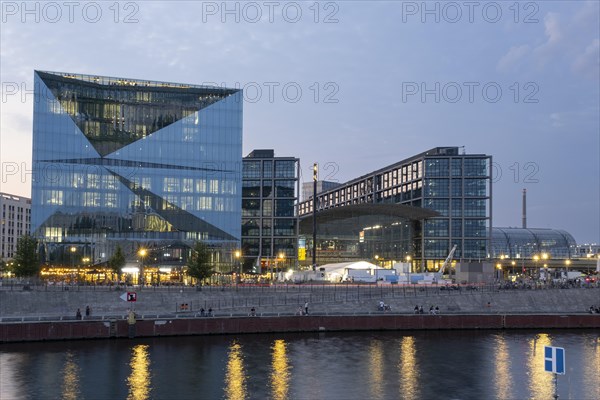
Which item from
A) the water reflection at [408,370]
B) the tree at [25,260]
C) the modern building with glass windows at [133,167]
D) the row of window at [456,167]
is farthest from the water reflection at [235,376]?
the row of window at [456,167]

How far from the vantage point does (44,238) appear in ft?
400

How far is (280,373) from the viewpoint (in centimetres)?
4881

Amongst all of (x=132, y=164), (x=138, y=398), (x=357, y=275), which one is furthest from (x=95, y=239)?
(x=138, y=398)

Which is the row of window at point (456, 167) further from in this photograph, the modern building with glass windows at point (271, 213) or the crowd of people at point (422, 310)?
the crowd of people at point (422, 310)

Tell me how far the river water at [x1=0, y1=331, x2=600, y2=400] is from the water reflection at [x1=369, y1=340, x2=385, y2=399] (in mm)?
76

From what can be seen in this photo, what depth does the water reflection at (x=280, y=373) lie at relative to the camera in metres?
42.8

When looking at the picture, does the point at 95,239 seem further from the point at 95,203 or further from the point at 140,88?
the point at 140,88

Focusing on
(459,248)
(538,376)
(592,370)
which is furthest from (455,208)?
(538,376)

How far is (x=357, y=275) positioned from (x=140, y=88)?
5626cm

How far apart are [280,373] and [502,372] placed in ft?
56.5

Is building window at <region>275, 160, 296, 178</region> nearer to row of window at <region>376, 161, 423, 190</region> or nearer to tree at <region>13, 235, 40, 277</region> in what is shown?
row of window at <region>376, 161, 423, 190</region>

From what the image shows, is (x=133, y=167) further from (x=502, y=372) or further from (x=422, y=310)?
(x=502, y=372)

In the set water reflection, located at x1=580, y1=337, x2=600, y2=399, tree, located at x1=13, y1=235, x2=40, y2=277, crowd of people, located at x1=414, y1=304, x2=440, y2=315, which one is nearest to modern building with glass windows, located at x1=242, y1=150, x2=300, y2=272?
tree, located at x1=13, y1=235, x2=40, y2=277

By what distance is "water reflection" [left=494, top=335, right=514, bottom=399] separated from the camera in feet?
145
